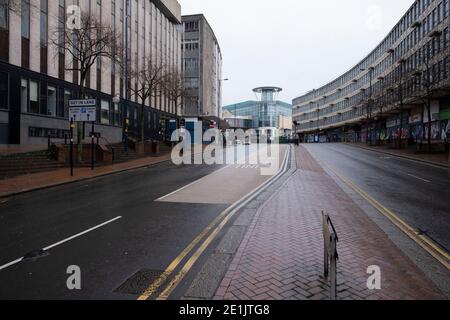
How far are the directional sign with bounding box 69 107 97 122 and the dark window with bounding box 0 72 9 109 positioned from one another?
8521 millimetres

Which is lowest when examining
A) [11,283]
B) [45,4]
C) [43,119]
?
[11,283]

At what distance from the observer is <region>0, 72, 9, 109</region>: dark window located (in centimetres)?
2419

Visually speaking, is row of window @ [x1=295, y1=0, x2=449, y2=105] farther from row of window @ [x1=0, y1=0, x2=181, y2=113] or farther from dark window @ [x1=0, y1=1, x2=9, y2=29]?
dark window @ [x1=0, y1=1, x2=9, y2=29]

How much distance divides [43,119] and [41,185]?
15.2 metres

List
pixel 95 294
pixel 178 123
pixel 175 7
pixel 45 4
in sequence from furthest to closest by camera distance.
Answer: pixel 175 7
pixel 178 123
pixel 45 4
pixel 95 294

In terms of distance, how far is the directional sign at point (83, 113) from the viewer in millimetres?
18891

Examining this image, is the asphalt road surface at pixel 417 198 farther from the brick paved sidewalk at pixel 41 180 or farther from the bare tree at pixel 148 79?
the bare tree at pixel 148 79

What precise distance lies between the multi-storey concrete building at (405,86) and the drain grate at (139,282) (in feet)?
116

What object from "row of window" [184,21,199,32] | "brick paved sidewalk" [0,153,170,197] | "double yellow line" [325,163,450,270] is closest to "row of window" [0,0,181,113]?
"brick paved sidewalk" [0,153,170,197]

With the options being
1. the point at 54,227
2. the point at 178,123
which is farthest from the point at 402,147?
the point at 54,227

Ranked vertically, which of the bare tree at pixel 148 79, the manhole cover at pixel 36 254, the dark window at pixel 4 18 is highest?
the dark window at pixel 4 18

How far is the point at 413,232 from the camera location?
25.0 ft

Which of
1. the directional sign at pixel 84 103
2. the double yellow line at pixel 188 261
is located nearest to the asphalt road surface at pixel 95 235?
the double yellow line at pixel 188 261
